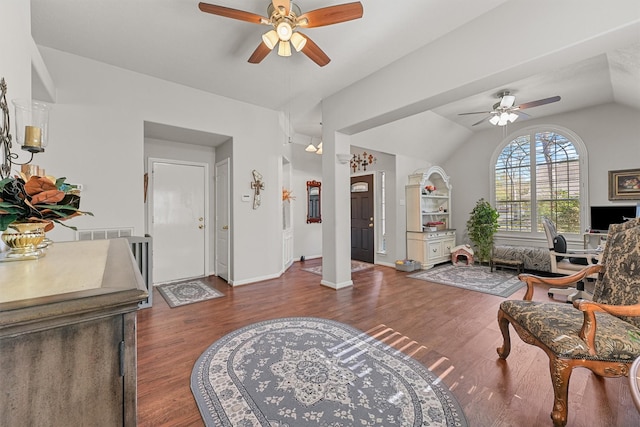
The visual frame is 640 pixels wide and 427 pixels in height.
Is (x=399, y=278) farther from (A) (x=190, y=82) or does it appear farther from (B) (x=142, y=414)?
(A) (x=190, y=82)

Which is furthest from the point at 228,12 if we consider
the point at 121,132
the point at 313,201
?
the point at 313,201

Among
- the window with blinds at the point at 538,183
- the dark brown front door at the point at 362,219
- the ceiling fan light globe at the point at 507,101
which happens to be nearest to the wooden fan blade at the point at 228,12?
the ceiling fan light globe at the point at 507,101

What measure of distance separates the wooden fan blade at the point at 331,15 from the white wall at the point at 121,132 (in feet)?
7.98

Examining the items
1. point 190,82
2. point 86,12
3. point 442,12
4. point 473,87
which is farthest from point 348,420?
point 190,82

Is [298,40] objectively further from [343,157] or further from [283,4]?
[343,157]

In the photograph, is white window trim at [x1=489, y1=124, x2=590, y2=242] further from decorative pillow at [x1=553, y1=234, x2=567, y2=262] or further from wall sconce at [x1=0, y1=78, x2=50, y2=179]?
wall sconce at [x1=0, y1=78, x2=50, y2=179]

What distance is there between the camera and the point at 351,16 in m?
2.02

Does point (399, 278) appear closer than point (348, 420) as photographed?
No

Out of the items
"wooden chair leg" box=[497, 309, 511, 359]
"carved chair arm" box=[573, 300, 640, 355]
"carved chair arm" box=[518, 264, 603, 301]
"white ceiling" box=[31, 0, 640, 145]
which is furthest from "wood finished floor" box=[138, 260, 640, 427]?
"white ceiling" box=[31, 0, 640, 145]

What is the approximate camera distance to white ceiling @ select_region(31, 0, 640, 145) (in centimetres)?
234

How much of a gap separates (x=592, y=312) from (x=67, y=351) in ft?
7.35

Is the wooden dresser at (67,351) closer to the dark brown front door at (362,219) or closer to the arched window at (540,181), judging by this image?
the dark brown front door at (362,219)

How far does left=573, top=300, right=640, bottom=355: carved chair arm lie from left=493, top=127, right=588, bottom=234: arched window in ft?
15.5

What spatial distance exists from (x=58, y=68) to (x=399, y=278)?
531cm
